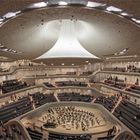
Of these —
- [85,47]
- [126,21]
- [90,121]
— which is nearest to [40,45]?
[85,47]

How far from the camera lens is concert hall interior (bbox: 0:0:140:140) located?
5.17 m

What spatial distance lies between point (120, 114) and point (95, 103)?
5.73m

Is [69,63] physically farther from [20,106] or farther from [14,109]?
[20,106]

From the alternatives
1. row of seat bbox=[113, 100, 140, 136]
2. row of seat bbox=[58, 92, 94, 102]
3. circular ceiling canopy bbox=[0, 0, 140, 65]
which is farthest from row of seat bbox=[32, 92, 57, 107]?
circular ceiling canopy bbox=[0, 0, 140, 65]

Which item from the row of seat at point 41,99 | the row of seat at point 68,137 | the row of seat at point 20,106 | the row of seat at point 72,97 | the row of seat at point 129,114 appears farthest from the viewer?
the row of seat at point 72,97

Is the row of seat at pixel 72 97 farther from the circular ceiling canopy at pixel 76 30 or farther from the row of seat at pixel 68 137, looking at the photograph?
the circular ceiling canopy at pixel 76 30

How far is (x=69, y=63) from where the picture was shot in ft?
34.7

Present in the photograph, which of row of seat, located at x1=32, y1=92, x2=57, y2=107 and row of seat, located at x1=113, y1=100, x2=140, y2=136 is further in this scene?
row of seat, located at x1=32, y1=92, x2=57, y2=107

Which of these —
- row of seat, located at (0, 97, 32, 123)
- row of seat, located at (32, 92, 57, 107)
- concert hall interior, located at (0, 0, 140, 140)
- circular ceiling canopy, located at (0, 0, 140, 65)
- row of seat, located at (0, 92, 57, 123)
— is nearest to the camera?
concert hall interior, located at (0, 0, 140, 140)

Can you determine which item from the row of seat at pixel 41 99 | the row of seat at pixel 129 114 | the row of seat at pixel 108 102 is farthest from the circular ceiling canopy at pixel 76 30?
the row of seat at pixel 41 99

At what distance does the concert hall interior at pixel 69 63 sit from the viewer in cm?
517

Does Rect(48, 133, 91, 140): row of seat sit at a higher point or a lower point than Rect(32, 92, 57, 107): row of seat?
lower

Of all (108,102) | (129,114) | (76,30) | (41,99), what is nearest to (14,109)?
(41,99)

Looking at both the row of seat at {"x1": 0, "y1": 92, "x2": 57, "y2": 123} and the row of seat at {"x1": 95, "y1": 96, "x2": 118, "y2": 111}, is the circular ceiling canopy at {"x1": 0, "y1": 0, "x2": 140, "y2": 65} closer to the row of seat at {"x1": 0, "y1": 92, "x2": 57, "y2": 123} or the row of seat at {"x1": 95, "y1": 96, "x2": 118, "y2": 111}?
the row of seat at {"x1": 0, "y1": 92, "x2": 57, "y2": 123}
